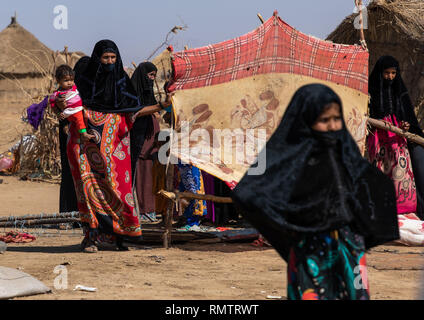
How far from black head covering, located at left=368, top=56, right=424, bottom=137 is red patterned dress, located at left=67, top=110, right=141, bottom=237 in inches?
108

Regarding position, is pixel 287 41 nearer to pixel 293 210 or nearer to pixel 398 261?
pixel 398 261

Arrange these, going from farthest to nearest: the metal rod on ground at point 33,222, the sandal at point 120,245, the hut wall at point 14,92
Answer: the hut wall at point 14,92
the metal rod on ground at point 33,222
the sandal at point 120,245

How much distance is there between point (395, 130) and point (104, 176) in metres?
3.05

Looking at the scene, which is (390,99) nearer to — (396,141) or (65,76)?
(396,141)

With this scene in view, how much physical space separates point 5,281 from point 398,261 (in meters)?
3.43

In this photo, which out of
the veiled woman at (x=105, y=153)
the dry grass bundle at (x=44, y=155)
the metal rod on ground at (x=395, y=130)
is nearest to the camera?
the veiled woman at (x=105, y=153)

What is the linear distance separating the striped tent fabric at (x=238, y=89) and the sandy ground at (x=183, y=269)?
84 cm

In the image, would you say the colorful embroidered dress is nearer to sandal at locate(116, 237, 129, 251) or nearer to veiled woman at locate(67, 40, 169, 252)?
veiled woman at locate(67, 40, 169, 252)

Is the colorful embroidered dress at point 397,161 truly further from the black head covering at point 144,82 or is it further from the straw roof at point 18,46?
the straw roof at point 18,46

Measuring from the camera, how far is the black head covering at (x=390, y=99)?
789cm

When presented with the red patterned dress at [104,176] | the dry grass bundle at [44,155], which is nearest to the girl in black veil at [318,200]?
the red patterned dress at [104,176]

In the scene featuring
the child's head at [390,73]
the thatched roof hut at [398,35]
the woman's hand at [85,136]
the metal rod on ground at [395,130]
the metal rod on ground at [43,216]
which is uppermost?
the thatched roof hut at [398,35]
